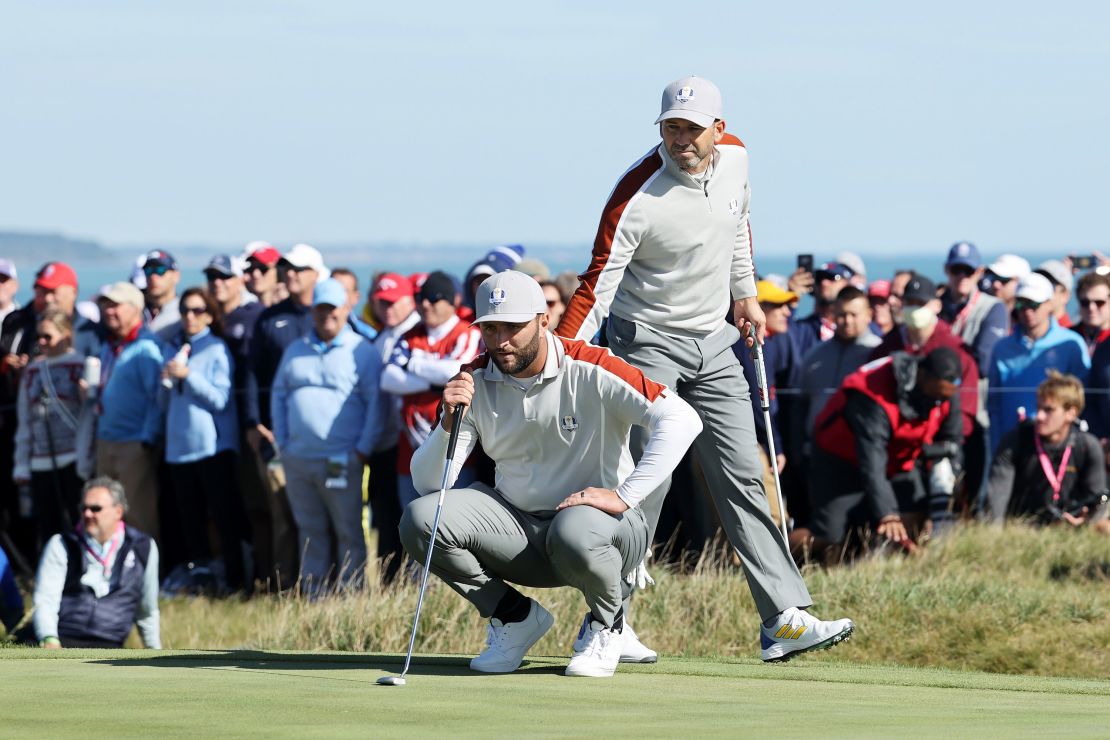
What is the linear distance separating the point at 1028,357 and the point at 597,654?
6.28m

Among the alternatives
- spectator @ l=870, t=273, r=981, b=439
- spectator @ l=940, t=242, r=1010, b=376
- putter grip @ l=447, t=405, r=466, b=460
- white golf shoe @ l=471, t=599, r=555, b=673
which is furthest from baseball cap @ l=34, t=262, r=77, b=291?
white golf shoe @ l=471, t=599, r=555, b=673

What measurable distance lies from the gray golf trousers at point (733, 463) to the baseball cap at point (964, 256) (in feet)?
21.6

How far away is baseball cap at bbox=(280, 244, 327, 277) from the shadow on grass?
5.31 m

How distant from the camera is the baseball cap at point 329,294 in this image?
12.1 metres

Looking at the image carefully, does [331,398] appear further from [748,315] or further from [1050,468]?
[748,315]

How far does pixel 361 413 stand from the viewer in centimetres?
1234

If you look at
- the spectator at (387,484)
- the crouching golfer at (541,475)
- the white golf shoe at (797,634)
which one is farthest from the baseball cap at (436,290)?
the white golf shoe at (797,634)

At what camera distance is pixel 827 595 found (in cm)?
1053

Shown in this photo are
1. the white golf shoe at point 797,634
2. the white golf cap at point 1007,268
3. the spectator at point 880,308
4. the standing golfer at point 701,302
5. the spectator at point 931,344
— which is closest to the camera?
the standing golfer at point 701,302

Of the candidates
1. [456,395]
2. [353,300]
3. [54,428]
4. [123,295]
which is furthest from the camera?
[353,300]

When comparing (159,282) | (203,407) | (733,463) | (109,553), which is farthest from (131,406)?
(733,463)

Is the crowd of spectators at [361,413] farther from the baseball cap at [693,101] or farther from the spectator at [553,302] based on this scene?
the baseball cap at [693,101]

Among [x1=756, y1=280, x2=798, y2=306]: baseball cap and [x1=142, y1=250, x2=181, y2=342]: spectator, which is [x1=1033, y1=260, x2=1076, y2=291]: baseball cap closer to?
[x1=756, y1=280, x2=798, y2=306]: baseball cap

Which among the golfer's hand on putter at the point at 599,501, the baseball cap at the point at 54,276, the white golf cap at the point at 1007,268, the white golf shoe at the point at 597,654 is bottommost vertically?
the white golf shoe at the point at 597,654
